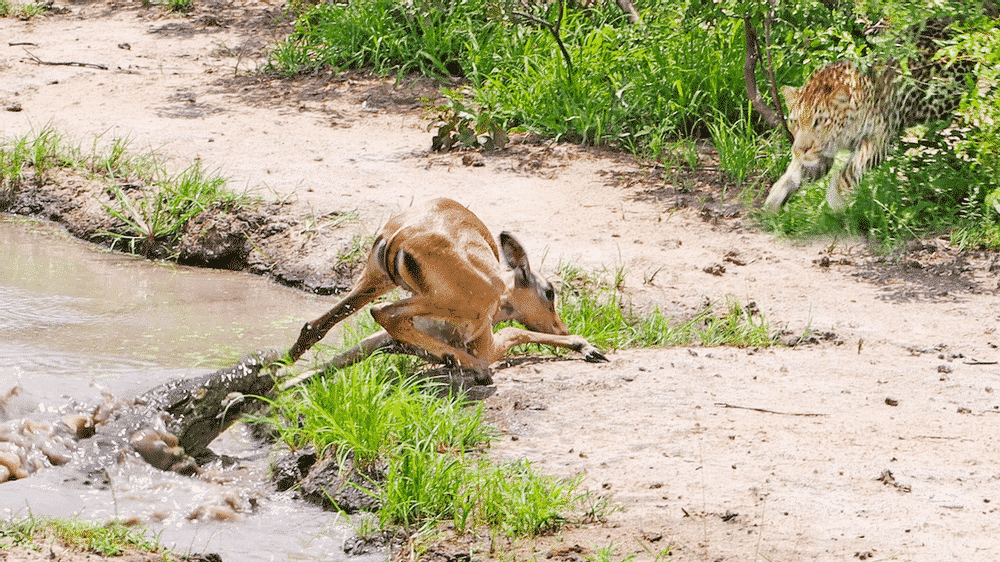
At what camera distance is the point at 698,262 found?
725 centimetres

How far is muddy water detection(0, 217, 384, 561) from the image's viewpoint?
171 inches

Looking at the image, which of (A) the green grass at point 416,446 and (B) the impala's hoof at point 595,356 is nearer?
(A) the green grass at point 416,446

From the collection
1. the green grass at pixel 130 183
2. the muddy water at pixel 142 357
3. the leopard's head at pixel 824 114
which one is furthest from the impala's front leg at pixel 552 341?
the green grass at pixel 130 183

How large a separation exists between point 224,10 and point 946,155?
9.75m

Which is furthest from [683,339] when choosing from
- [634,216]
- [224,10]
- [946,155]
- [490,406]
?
[224,10]

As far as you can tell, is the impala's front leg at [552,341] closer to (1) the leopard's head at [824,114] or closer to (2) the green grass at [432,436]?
(2) the green grass at [432,436]

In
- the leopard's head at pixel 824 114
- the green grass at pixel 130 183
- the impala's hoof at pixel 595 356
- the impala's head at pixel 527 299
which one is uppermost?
the leopard's head at pixel 824 114

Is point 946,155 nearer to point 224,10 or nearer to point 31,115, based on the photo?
point 31,115

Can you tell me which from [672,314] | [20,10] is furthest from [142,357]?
[20,10]

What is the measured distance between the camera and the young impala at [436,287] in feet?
16.2

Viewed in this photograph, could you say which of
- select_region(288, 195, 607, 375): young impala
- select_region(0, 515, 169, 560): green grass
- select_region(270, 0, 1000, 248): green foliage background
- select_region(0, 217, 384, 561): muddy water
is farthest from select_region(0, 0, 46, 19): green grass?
select_region(0, 515, 169, 560): green grass

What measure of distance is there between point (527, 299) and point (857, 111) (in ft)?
10.4

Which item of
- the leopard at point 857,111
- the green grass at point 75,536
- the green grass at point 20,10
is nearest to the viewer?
the green grass at point 75,536

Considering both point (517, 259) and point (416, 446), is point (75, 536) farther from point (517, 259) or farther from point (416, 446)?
point (517, 259)
